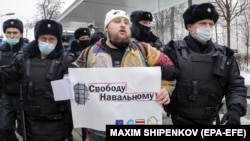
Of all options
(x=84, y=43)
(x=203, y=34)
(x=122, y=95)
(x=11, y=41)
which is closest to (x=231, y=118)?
(x=203, y=34)

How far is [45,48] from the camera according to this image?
147 inches

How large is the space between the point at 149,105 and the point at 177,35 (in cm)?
753

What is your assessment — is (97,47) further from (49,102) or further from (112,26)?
(49,102)

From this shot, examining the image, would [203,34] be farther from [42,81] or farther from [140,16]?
[140,16]

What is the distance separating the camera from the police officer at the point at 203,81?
10.4 feet

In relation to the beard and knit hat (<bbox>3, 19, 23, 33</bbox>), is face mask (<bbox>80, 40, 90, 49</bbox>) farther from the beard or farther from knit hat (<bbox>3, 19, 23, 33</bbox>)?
the beard

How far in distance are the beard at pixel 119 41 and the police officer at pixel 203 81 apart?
524 mm

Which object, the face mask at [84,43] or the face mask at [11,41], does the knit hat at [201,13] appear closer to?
the face mask at [11,41]

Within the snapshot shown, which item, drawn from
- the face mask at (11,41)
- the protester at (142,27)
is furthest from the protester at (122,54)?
the face mask at (11,41)

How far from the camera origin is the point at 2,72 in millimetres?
3830

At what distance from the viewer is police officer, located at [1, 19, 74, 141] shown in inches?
144

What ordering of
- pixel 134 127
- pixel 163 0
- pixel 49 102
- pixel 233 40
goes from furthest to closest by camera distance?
pixel 233 40 → pixel 163 0 → pixel 49 102 → pixel 134 127

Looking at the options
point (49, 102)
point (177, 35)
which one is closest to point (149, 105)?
point (49, 102)

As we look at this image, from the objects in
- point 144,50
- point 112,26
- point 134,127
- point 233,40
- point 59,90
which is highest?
point 112,26
